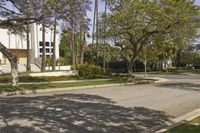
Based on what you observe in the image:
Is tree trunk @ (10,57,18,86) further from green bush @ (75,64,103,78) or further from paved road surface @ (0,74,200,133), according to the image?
green bush @ (75,64,103,78)

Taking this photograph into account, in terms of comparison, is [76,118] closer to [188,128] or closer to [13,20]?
[188,128]

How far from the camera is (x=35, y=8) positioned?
949 inches

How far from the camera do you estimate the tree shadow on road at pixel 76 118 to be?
1161 centimetres

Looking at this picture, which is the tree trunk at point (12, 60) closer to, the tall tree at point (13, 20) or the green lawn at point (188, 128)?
the tall tree at point (13, 20)

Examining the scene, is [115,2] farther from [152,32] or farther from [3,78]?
[3,78]

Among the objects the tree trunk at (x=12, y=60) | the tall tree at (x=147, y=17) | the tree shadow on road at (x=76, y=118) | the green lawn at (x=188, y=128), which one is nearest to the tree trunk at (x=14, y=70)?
the tree trunk at (x=12, y=60)

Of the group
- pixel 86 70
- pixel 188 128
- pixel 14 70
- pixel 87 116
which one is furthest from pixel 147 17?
pixel 188 128

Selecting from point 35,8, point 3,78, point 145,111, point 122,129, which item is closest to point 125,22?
point 3,78

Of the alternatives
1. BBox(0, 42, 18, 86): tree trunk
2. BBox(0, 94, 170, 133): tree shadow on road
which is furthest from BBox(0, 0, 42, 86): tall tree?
BBox(0, 94, 170, 133): tree shadow on road

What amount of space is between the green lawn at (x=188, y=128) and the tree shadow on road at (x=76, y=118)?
71 cm

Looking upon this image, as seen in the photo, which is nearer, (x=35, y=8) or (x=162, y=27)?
(x=35, y=8)

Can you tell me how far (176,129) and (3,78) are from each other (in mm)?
21724

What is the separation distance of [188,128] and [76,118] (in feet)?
11.5

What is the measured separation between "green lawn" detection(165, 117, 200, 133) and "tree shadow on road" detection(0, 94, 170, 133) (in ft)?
2.34
